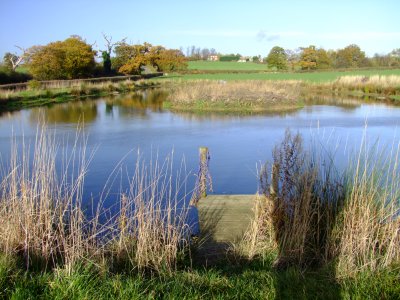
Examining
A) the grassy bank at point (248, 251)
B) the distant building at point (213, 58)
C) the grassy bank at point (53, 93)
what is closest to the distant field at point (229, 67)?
the distant building at point (213, 58)

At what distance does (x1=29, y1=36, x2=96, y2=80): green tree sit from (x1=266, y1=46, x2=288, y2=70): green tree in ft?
103

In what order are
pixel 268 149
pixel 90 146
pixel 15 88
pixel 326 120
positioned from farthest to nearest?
pixel 15 88
pixel 326 120
pixel 90 146
pixel 268 149

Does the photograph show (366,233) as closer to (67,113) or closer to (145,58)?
(67,113)

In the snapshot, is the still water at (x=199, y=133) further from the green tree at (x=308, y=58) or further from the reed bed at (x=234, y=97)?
the green tree at (x=308, y=58)

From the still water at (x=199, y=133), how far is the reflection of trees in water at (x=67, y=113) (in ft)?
0.12

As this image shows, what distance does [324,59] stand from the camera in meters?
65.6

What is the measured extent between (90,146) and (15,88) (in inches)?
661

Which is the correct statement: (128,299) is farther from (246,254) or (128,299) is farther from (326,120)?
(326,120)

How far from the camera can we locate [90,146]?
38.6ft

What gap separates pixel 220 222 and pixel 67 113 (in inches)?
579

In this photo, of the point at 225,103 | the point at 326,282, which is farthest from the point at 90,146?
the point at 225,103

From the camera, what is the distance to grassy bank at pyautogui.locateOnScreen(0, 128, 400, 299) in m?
3.26

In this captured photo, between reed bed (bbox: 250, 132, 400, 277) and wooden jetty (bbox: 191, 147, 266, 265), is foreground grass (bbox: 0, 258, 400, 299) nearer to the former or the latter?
reed bed (bbox: 250, 132, 400, 277)

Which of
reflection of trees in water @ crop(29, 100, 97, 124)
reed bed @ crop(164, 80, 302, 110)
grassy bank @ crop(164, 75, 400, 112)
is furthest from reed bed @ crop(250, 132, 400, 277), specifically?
reed bed @ crop(164, 80, 302, 110)
